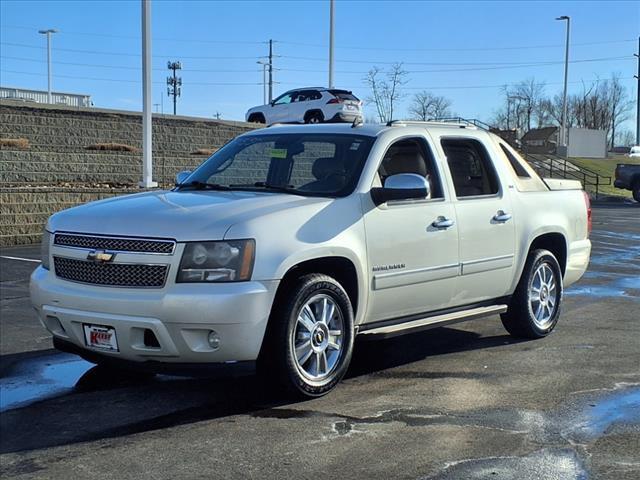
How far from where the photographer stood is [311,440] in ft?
14.7

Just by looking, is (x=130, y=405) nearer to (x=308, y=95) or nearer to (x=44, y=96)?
(x=308, y=95)

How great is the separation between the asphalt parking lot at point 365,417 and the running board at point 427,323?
0.35 m

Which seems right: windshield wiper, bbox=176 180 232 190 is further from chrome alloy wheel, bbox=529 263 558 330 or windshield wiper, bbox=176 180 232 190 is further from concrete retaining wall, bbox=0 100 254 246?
concrete retaining wall, bbox=0 100 254 246

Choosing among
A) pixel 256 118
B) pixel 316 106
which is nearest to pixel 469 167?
pixel 316 106

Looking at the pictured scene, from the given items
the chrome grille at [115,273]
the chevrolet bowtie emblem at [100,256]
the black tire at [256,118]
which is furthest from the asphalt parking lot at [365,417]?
the black tire at [256,118]

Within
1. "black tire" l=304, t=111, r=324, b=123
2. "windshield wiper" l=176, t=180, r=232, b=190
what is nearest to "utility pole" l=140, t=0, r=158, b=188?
"black tire" l=304, t=111, r=324, b=123

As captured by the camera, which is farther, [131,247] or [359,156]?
[359,156]

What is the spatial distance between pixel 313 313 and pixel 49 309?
5.68ft

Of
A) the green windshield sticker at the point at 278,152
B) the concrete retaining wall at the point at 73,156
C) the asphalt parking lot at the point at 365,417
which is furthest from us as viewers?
the concrete retaining wall at the point at 73,156

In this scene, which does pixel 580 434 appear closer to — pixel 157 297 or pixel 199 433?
pixel 199 433

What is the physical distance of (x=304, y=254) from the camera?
16.6 ft

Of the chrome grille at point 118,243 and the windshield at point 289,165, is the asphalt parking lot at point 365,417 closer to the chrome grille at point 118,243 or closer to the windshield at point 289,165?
the chrome grille at point 118,243

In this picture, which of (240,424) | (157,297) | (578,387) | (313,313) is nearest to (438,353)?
(578,387)

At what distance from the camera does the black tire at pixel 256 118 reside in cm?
2933
